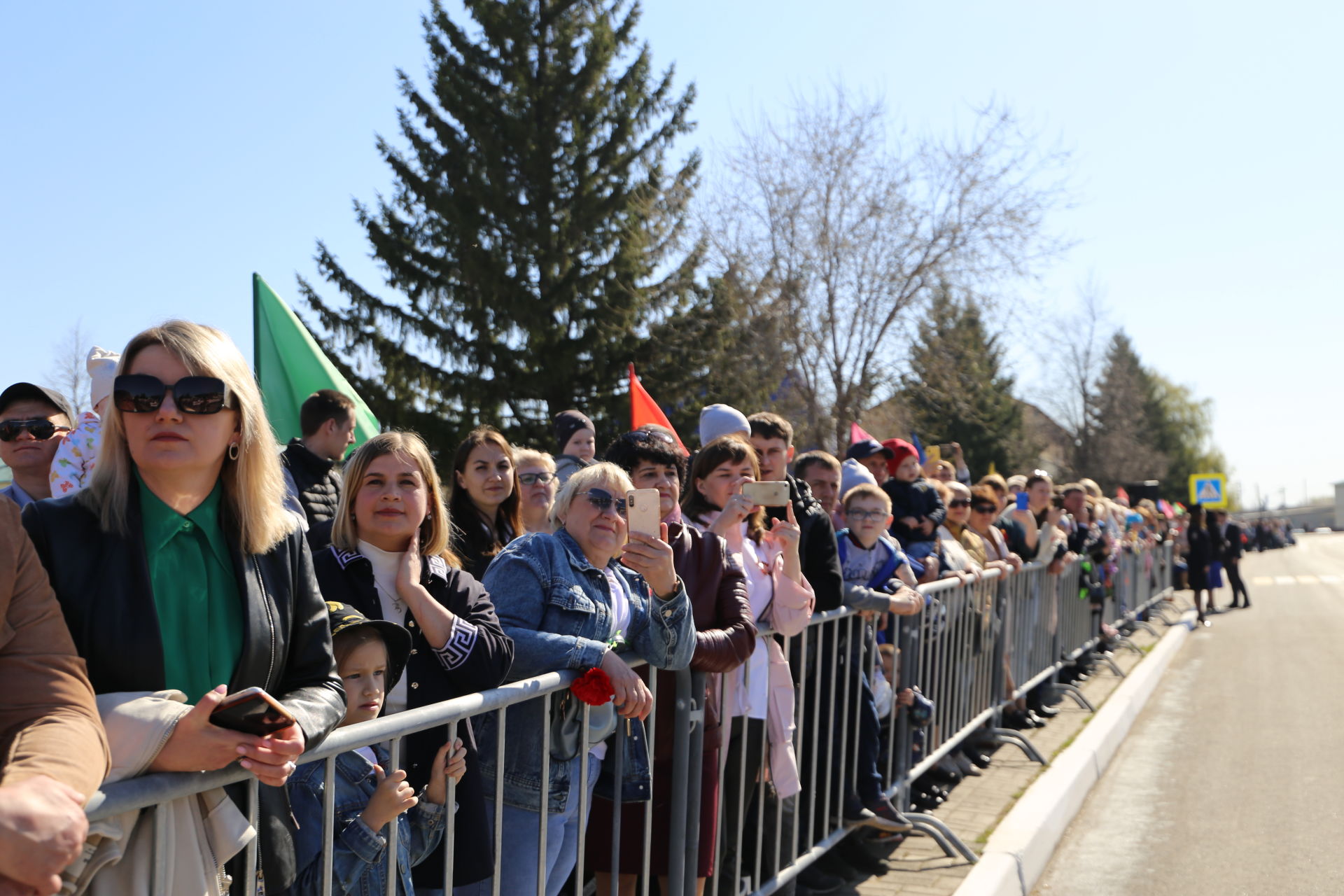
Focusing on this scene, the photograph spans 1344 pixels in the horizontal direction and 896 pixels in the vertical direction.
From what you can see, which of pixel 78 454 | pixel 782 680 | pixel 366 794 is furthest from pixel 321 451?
pixel 366 794

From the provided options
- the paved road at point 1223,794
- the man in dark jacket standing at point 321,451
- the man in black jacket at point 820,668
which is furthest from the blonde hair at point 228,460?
the paved road at point 1223,794

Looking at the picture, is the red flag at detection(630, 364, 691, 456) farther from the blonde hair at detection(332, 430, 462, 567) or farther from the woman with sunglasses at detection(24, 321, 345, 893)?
the woman with sunglasses at detection(24, 321, 345, 893)

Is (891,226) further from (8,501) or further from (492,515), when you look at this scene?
(8,501)

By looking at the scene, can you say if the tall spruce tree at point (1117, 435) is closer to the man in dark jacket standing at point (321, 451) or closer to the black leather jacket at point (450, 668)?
the man in dark jacket standing at point (321, 451)

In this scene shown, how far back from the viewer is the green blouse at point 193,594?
2086 mm

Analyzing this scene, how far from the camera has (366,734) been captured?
2.44 m

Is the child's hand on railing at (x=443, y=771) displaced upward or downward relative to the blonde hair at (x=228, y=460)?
downward

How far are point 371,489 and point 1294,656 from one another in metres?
14.6

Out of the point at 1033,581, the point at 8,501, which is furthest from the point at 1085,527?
the point at 8,501

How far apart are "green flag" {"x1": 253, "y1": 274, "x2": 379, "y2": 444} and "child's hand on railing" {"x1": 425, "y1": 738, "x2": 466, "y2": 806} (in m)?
4.42

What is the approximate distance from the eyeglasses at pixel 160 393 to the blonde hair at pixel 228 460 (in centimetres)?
2

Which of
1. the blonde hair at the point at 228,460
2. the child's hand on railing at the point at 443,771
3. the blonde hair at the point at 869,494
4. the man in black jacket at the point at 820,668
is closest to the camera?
the blonde hair at the point at 228,460

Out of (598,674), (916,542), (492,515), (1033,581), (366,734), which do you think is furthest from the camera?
(1033,581)

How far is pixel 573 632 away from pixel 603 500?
45cm
